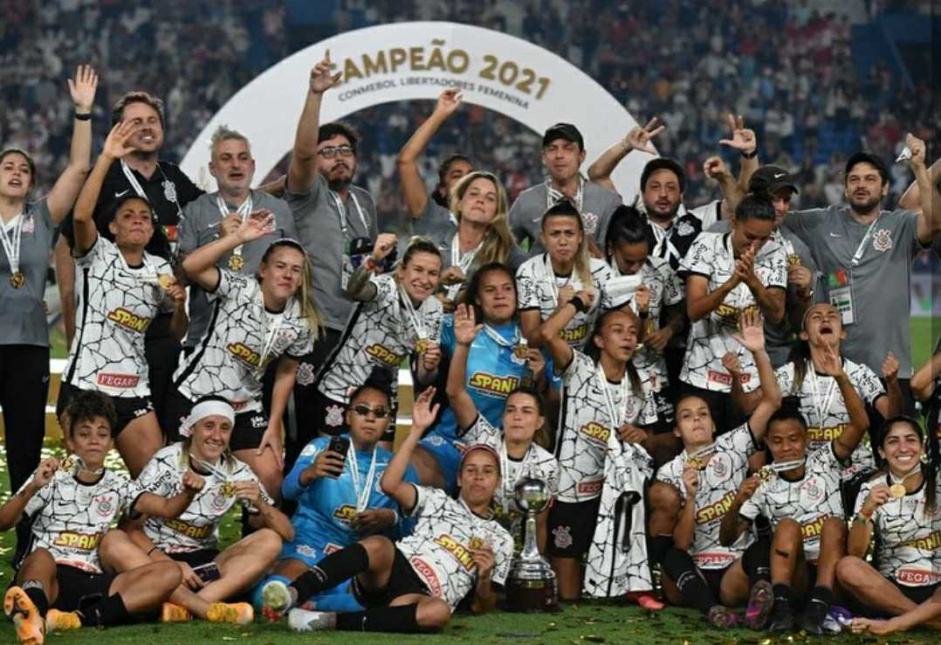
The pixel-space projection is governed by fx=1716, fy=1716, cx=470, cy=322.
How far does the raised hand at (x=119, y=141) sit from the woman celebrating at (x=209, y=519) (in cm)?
106

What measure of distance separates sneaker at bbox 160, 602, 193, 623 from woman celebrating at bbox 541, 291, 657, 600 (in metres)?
1.62

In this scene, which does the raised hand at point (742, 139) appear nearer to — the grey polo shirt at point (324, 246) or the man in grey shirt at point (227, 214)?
the grey polo shirt at point (324, 246)

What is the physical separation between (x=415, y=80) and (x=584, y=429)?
3863mm

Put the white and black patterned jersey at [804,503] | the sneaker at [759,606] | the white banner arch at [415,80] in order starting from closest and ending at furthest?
the sneaker at [759,606] → the white and black patterned jersey at [804,503] → the white banner arch at [415,80]

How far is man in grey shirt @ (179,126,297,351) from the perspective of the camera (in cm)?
748

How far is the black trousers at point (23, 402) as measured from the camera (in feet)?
23.3

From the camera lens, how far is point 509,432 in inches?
275

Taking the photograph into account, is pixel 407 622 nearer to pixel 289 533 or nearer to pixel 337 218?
pixel 289 533

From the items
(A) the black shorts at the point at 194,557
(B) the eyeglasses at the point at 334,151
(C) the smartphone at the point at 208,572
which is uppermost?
(B) the eyeglasses at the point at 334,151

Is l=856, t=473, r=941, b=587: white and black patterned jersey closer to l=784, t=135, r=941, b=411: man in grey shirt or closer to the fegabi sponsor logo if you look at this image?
l=784, t=135, r=941, b=411: man in grey shirt

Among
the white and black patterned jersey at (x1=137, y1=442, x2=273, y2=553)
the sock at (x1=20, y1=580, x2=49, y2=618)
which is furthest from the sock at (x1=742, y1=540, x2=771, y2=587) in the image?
the sock at (x1=20, y1=580, x2=49, y2=618)

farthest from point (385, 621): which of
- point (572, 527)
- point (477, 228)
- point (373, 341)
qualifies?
point (477, 228)

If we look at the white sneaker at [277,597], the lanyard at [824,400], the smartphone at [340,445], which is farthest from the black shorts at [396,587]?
the lanyard at [824,400]

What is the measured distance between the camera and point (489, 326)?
7293 millimetres
